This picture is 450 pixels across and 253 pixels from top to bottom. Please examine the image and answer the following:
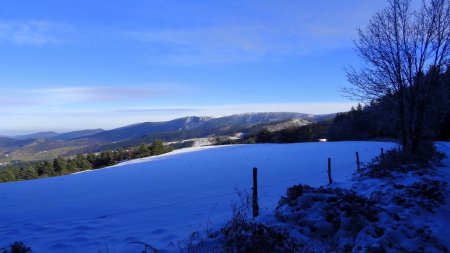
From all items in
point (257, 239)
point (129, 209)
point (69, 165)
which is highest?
point (257, 239)

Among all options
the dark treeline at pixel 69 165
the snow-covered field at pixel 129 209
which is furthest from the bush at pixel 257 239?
the dark treeline at pixel 69 165

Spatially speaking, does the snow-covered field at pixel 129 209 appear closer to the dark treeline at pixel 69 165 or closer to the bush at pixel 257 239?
the bush at pixel 257 239

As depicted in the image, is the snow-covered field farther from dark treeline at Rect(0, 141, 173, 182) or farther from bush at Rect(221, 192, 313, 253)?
dark treeline at Rect(0, 141, 173, 182)

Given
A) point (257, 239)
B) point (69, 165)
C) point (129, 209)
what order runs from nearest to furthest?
1. point (257, 239)
2. point (129, 209)
3. point (69, 165)

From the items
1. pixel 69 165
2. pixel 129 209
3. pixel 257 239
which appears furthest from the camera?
pixel 69 165

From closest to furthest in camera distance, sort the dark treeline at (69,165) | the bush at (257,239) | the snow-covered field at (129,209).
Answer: the bush at (257,239) → the snow-covered field at (129,209) → the dark treeline at (69,165)

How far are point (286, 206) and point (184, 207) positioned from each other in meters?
5.49

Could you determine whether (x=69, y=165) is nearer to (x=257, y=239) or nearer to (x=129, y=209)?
(x=129, y=209)

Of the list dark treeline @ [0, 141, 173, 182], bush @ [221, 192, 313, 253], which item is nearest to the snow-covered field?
bush @ [221, 192, 313, 253]

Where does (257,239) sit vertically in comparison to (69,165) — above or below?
above

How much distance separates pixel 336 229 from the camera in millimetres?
7559

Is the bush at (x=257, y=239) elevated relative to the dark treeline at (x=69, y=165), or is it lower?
elevated

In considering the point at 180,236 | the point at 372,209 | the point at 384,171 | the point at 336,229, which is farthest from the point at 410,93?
the point at 180,236

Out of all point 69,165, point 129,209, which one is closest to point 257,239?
point 129,209
